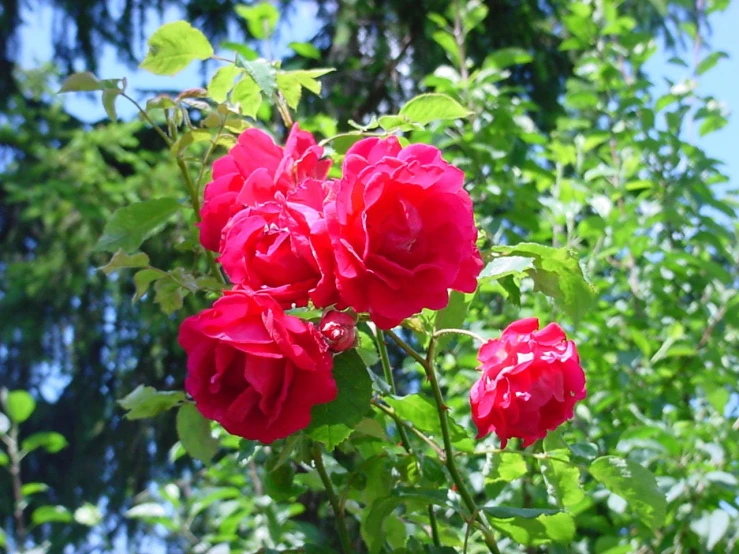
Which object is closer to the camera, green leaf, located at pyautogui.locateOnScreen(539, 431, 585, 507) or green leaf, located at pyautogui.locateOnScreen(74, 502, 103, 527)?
green leaf, located at pyautogui.locateOnScreen(539, 431, 585, 507)

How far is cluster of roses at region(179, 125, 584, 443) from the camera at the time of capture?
598 millimetres

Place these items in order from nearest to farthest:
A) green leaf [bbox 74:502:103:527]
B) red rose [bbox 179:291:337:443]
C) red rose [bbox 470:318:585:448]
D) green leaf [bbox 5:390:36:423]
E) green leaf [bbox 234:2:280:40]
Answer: red rose [bbox 179:291:337:443], red rose [bbox 470:318:585:448], green leaf [bbox 234:2:280:40], green leaf [bbox 5:390:36:423], green leaf [bbox 74:502:103:527]

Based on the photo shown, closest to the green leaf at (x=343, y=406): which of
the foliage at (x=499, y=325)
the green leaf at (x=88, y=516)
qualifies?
the foliage at (x=499, y=325)

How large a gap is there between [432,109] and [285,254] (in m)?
0.33

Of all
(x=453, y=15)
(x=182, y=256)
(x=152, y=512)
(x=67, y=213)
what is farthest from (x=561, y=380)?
(x=67, y=213)

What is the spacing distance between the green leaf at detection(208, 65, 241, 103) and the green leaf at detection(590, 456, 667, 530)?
0.60 metres

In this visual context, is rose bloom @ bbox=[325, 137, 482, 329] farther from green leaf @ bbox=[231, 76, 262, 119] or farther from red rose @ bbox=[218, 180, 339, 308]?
green leaf @ bbox=[231, 76, 262, 119]

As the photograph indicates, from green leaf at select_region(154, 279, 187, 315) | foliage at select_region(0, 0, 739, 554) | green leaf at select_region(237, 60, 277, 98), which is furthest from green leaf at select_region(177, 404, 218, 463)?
green leaf at select_region(237, 60, 277, 98)

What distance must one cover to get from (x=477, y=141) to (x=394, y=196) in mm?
1288

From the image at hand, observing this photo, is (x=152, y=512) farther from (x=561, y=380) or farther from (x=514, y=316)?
(x=561, y=380)

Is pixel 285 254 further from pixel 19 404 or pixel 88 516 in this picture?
pixel 88 516

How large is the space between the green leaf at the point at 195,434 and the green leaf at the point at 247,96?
354mm

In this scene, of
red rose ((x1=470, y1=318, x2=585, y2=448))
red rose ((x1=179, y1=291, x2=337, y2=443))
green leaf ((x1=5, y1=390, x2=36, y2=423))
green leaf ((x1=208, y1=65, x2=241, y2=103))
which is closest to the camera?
red rose ((x1=179, y1=291, x2=337, y2=443))

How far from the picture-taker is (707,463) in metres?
1.78
